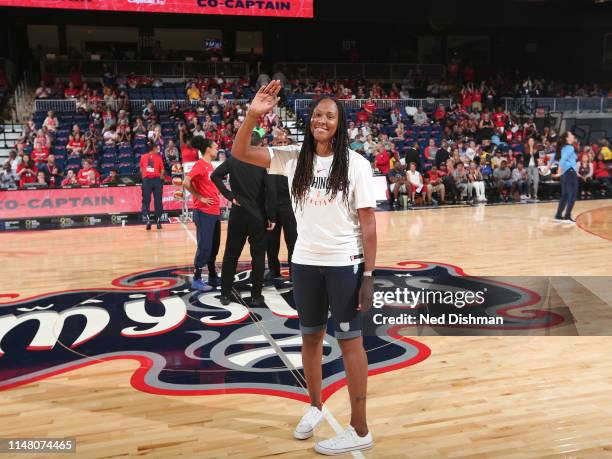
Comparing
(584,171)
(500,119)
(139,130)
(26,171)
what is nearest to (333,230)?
(26,171)

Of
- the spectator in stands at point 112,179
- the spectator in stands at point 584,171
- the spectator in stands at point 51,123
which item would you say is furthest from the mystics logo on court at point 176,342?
the spectator in stands at point 584,171

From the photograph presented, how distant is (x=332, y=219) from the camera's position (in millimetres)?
2885

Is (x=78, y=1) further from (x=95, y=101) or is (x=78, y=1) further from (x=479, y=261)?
(x=479, y=261)

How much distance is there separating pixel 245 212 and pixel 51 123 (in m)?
12.0

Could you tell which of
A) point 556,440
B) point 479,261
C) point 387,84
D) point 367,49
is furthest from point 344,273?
point 367,49

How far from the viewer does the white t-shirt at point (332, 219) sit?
2.88 meters

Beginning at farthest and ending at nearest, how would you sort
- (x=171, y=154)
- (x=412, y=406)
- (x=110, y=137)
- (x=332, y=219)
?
(x=110, y=137), (x=171, y=154), (x=412, y=406), (x=332, y=219)

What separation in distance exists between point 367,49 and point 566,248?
61.7ft

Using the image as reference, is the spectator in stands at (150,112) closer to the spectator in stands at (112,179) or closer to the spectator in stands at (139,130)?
the spectator in stands at (139,130)

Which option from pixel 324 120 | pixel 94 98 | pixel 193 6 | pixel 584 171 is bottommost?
pixel 584 171

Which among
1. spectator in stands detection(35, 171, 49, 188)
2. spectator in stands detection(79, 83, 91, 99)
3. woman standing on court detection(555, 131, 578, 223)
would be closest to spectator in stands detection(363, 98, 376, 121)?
woman standing on court detection(555, 131, 578, 223)

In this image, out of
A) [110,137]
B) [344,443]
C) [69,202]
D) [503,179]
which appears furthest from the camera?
[503,179]

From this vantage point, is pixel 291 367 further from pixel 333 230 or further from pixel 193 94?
pixel 193 94

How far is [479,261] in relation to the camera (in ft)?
25.6
